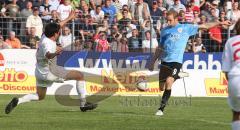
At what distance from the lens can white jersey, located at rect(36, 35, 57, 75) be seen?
1708cm

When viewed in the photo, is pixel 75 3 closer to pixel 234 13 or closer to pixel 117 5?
pixel 117 5

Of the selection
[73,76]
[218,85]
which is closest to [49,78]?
[73,76]

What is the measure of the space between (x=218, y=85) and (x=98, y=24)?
208 inches

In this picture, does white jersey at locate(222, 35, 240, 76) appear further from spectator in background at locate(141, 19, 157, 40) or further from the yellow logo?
spectator in background at locate(141, 19, 157, 40)

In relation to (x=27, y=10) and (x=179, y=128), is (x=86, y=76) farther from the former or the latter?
(x=179, y=128)

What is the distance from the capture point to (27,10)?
28.9 m

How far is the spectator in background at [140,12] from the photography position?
29355 mm

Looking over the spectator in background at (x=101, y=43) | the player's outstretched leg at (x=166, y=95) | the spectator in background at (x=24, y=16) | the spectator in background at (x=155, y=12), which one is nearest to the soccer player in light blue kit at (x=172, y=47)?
the player's outstretched leg at (x=166, y=95)

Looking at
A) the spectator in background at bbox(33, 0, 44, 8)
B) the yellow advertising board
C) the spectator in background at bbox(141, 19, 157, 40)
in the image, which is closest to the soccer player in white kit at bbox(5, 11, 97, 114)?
the yellow advertising board

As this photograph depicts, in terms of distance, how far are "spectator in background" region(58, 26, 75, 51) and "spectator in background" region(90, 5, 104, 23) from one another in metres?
1.20

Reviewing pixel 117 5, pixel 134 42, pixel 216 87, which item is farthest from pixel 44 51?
pixel 117 5

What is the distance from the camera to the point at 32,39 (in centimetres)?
2828

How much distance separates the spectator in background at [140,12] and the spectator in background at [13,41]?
4607mm

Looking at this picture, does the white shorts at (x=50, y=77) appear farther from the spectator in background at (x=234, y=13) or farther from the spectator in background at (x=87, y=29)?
the spectator in background at (x=234, y=13)
